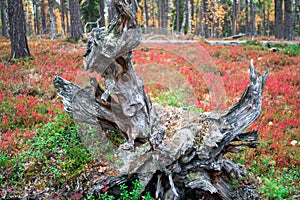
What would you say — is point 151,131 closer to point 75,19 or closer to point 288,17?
point 75,19

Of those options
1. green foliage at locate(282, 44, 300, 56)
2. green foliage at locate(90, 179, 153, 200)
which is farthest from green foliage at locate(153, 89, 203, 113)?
green foliage at locate(282, 44, 300, 56)

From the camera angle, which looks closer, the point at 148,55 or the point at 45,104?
the point at 45,104

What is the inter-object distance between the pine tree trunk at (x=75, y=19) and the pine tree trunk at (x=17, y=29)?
552cm

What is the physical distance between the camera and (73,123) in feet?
20.5

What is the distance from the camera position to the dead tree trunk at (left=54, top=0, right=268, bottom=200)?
4.43m

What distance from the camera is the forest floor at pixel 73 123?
4.91 meters

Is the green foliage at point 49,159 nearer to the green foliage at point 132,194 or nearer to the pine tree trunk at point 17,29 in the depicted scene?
the green foliage at point 132,194

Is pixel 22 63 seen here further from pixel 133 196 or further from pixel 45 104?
pixel 133 196

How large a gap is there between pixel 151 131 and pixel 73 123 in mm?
2096

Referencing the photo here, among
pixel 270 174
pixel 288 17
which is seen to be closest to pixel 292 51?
pixel 288 17

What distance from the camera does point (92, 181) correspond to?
190 inches

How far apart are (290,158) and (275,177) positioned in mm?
916

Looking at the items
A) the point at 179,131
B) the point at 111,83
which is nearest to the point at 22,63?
the point at 111,83

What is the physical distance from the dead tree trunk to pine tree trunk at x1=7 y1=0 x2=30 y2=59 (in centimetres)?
785
